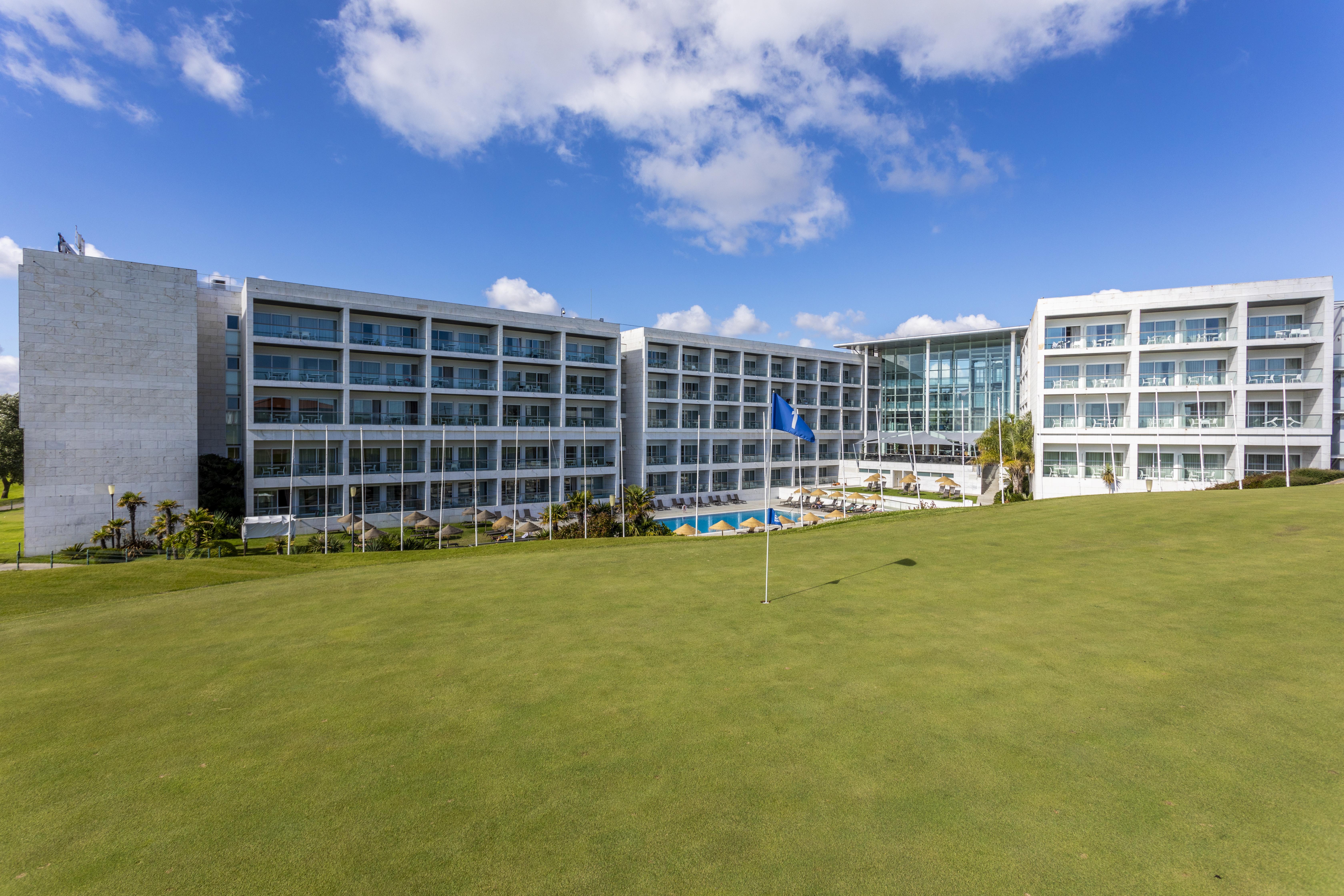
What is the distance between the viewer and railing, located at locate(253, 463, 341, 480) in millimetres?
39000

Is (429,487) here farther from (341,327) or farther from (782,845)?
(782,845)

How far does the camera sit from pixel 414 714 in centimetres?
708

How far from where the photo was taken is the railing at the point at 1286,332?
36.9 metres

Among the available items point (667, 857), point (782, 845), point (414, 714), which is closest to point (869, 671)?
Result: point (782, 845)

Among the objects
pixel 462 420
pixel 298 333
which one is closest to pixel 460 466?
pixel 462 420

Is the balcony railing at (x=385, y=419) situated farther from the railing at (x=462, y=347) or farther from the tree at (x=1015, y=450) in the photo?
the tree at (x=1015, y=450)

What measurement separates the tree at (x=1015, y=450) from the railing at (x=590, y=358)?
1291 inches

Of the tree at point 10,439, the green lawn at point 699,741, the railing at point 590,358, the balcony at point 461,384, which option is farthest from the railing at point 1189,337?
the tree at point 10,439

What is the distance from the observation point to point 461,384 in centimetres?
4772

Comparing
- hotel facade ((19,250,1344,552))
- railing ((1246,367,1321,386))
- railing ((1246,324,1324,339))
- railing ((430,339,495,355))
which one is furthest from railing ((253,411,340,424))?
railing ((1246,324,1324,339))

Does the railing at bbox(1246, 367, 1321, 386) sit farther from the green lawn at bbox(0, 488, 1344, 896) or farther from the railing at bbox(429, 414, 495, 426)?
the railing at bbox(429, 414, 495, 426)

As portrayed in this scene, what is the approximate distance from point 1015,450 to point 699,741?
4843 centimetres

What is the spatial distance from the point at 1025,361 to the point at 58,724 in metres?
68.4

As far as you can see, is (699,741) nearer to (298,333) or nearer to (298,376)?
(298,376)
